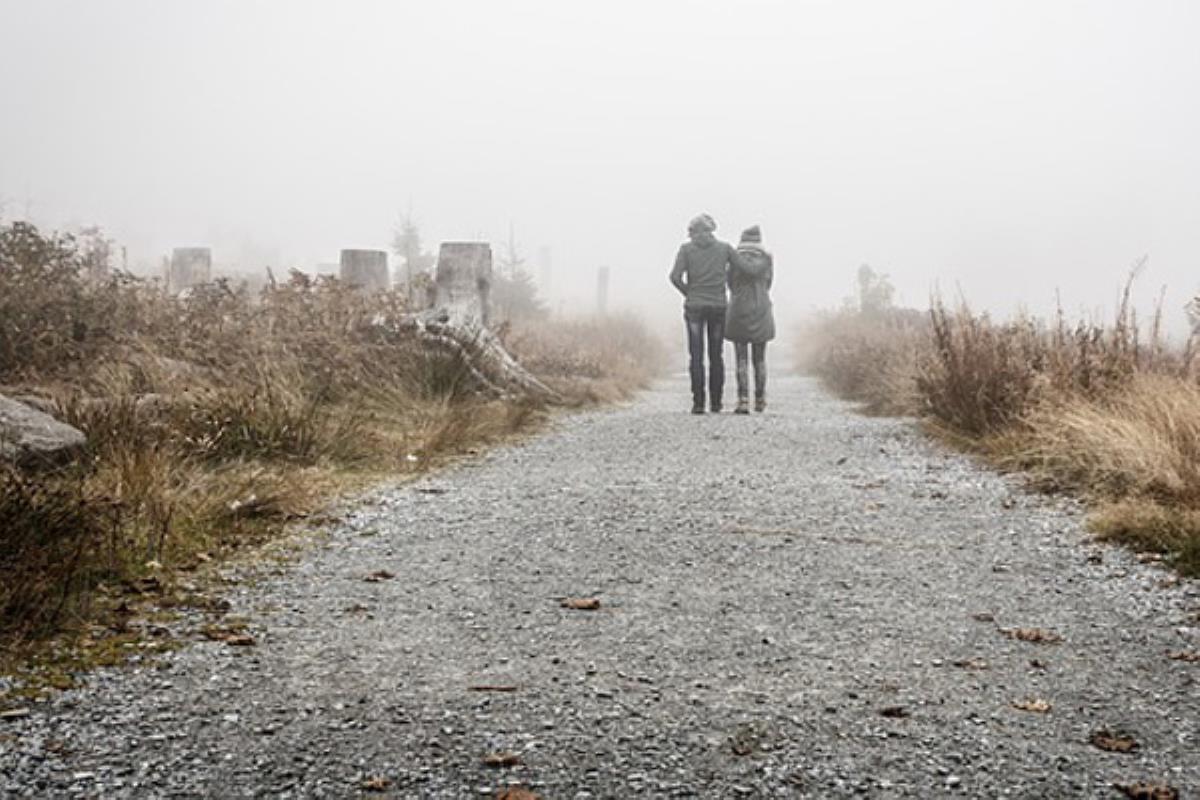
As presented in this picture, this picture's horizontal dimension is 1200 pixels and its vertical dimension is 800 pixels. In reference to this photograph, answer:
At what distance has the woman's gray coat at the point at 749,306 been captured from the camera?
1245cm

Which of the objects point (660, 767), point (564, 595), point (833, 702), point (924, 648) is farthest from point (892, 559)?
point (660, 767)

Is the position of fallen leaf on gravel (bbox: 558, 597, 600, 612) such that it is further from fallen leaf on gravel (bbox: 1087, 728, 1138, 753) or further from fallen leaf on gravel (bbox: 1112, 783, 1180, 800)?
fallen leaf on gravel (bbox: 1112, 783, 1180, 800)

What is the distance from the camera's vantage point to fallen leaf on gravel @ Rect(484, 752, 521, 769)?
2.72 m

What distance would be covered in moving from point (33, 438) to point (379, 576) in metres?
2.21

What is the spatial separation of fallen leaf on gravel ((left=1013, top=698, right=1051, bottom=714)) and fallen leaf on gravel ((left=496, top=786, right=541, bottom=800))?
149 cm

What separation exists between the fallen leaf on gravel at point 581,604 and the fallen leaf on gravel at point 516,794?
1.55m

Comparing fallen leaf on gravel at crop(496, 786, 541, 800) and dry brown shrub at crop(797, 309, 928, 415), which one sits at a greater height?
dry brown shrub at crop(797, 309, 928, 415)

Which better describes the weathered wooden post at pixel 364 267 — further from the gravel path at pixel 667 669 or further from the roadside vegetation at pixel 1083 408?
the gravel path at pixel 667 669

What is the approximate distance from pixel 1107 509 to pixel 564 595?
2.93m

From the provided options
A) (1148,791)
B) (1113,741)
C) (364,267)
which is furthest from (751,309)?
(1148,791)

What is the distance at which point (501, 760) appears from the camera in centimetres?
273

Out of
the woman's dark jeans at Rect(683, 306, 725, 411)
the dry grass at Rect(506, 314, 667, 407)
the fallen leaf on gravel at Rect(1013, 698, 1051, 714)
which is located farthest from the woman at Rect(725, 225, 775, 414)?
the fallen leaf on gravel at Rect(1013, 698, 1051, 714)

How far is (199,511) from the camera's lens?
521 cm

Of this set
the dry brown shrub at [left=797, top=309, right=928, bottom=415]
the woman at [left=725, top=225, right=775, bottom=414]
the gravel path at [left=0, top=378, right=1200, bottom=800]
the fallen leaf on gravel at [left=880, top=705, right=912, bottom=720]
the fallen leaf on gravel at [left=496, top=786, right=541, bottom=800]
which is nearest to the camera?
the fallen leaf on gravel at [left=496, top=786, right=541, bottom=800]
